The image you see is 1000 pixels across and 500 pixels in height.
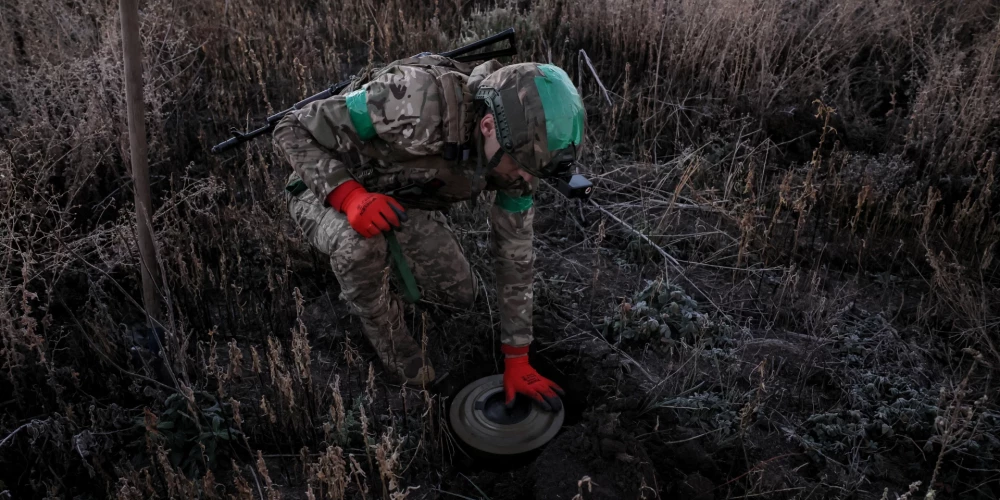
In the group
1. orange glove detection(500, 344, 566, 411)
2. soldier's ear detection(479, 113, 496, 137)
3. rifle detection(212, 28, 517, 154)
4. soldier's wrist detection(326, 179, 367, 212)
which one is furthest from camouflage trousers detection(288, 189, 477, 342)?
soldier's ear detection(479, 113, 496, 137)

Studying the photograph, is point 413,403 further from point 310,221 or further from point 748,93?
point 748,93

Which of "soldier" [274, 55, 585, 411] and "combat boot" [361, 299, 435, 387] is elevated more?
"soldier" [274, 55, 585, 411]

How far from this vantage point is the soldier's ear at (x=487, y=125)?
268cm

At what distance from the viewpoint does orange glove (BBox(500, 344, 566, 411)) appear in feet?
9.94

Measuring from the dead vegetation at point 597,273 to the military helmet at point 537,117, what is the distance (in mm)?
869

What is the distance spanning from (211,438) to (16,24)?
4429 millimetres

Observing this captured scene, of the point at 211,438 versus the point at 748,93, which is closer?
the point at 211,438

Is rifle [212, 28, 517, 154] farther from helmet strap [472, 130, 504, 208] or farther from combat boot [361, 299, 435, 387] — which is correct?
combat boot [361, 299, 435, 387]

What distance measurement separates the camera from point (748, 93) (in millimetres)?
4836

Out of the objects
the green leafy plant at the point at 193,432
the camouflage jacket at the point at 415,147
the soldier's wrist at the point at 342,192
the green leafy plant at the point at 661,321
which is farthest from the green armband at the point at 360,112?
the green leafy plant at the point at 661,321

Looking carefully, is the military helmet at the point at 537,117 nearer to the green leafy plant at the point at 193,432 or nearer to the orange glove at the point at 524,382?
the orange glove at the point at 524,382

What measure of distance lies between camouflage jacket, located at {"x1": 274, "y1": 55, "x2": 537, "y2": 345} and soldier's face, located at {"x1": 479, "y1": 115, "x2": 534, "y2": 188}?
91 mm

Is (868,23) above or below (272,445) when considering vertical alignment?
above

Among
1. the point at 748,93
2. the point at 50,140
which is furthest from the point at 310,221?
the point at 748,93
